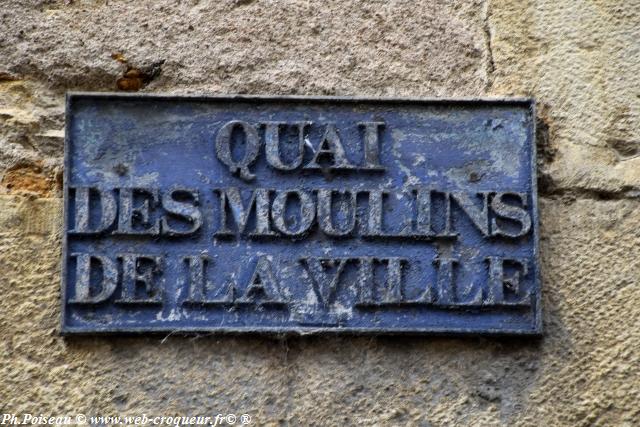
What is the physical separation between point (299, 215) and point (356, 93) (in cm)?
23

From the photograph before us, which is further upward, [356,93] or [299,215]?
[356,93]

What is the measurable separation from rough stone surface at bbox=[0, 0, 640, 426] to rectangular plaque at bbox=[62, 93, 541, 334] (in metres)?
0.04

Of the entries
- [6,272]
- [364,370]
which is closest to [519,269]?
[364,370]

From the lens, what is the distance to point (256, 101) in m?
1.95

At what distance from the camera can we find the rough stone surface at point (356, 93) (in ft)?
6.10

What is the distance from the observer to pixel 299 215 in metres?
1.91

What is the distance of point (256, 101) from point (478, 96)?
37cm

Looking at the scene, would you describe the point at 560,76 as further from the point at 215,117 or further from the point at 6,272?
the point at 6,272

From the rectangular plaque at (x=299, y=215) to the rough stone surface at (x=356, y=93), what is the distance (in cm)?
4

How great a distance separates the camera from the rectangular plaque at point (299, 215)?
1873 mm

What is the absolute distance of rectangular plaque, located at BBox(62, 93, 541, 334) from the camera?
1873 millimetres

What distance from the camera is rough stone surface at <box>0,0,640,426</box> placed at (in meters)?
1.86

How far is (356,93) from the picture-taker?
1.98m

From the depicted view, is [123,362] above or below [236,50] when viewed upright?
below
